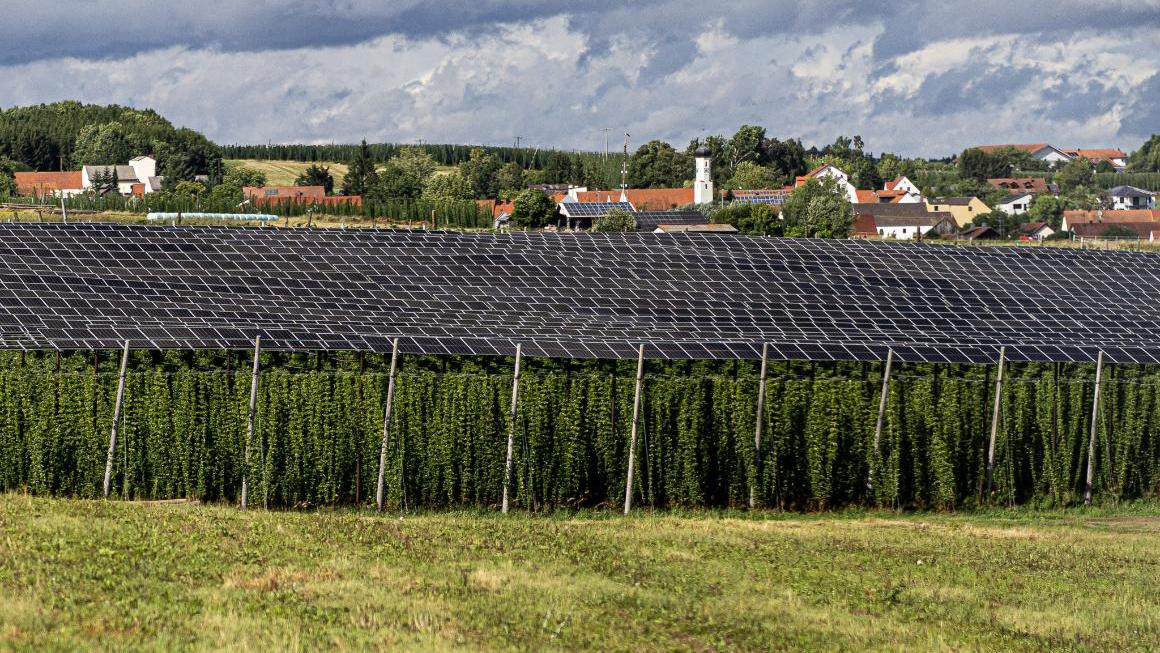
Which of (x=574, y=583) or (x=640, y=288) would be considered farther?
(x=640, y=288)

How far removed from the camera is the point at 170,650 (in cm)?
1462

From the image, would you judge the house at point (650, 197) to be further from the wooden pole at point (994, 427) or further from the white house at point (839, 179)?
the wooden pole at point (994, 427)

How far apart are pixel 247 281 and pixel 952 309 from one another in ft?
55.6

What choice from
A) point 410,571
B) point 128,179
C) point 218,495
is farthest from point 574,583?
point 128,179

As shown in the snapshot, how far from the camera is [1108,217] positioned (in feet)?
506

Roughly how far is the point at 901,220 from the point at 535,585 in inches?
5162

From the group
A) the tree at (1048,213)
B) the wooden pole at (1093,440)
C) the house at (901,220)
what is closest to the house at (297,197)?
Answer: the house at (901,220)

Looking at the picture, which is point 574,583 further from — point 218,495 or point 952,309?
point 952,309

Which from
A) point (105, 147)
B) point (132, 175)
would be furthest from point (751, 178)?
point (105, 147)

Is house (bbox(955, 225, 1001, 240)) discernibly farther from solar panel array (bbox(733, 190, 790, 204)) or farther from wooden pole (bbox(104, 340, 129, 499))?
wooden pole (bbox(104, 340, 129, 499))

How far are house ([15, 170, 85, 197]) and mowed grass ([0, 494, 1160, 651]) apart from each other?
137 metres

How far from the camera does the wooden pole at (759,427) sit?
28.5 m

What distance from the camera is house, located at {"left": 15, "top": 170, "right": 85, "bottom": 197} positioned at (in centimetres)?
15175

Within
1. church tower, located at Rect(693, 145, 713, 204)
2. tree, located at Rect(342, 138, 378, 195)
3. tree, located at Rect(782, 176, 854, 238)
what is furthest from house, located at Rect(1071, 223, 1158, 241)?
tree, located at Rect(342, 138, 378, 195)
